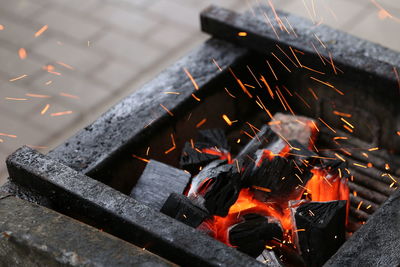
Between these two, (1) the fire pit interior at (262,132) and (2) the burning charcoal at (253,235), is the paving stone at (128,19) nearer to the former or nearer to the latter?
(1) the fire pit interior at (262,132)

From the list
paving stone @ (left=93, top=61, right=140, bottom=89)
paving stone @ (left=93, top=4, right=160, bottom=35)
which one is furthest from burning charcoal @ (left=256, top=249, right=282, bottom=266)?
paving stone @ (left=93, top=4, right=160, bottom=35)

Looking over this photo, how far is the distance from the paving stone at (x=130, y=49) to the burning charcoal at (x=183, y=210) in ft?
7.12

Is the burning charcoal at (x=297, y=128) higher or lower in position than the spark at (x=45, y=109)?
higher

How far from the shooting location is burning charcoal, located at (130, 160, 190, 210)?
283cm

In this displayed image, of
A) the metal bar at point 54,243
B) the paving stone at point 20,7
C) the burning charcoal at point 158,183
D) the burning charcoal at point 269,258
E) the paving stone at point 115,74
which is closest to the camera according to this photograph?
the metal bar at point 54,243

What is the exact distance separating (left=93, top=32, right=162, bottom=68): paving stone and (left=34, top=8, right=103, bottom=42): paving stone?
0.42ft

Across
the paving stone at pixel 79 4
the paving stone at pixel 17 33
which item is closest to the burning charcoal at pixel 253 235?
the paving stone at pixel 17 33

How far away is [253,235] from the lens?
2660 mm

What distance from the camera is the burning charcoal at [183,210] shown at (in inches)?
103

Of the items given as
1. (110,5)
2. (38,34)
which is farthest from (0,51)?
(110,5)

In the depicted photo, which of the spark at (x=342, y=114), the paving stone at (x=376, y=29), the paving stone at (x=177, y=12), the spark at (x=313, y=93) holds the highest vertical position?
the spark at (x=313, y=93)

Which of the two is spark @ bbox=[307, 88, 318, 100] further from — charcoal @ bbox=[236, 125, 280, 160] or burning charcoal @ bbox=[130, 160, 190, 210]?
Result: burning charcoal @ bbox=[130, 160, 190, 210]

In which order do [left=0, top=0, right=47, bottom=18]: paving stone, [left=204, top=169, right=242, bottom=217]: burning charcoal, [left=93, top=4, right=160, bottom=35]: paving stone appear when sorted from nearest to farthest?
[left=204, top=169, right=242, bottom=217]: burning charcoal
[left=93, top=4, right=160, bottom=35]: paving stone
[left=0, top=0, right=47, bottom=18]: paving stone

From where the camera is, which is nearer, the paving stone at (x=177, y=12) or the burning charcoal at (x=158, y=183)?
the burning charcoal at (x=158, y=183)
